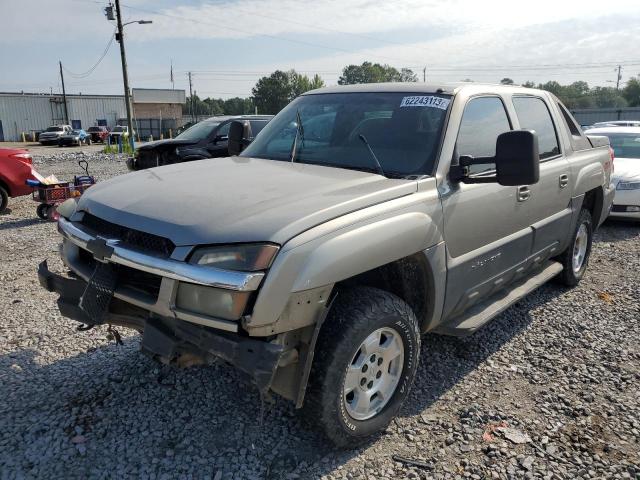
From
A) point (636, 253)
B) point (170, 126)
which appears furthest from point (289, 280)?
point (170, 126)

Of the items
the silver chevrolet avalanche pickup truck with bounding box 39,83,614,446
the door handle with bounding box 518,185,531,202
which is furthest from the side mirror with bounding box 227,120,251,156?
the door handle with bounding box 518,185,531,202

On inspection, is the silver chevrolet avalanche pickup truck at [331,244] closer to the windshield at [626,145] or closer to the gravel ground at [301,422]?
the gravel ground at [301,422]

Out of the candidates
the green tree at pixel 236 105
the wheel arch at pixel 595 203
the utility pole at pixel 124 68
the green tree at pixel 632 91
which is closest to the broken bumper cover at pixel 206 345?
the wheel arch at pixel 595 203

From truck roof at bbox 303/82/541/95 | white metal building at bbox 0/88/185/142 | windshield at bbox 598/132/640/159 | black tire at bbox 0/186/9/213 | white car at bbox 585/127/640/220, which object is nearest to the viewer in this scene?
truck roof at bbox 303/82/541/95

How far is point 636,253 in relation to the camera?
705 centimetres

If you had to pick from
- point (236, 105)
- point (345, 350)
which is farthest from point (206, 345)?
point (236, 105)

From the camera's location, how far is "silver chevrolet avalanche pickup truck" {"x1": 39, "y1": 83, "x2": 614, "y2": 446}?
2.36 meters

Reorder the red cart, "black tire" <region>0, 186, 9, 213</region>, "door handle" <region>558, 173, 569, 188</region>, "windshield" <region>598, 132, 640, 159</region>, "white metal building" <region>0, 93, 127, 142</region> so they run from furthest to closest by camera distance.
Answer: "white metal building" <region>0, 93, 127, 142</region>
"windshield" <region>598, 132, 640, 159</region>
"black tire" <region>0, 186, 9, 213</region>
the red cart
"door handle" <region>558, 173, 569, 188</region>

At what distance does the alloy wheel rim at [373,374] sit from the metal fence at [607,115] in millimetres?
40669

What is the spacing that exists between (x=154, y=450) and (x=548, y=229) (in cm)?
340

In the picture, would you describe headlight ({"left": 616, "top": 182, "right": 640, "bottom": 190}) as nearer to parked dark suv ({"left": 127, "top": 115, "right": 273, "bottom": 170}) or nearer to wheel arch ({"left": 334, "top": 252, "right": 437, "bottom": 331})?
wheel arch ({"left": 334, "top": 252, "right": 437, "bottom": 331})

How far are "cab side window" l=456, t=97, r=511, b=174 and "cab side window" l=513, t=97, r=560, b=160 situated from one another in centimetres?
33

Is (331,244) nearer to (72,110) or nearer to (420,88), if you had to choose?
(420,88)

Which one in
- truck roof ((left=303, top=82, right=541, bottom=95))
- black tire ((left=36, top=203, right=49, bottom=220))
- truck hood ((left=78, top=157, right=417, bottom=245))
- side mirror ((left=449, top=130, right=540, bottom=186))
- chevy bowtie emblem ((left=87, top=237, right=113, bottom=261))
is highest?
truck roof ((left=303, top=82, right=541, bottom=95))
